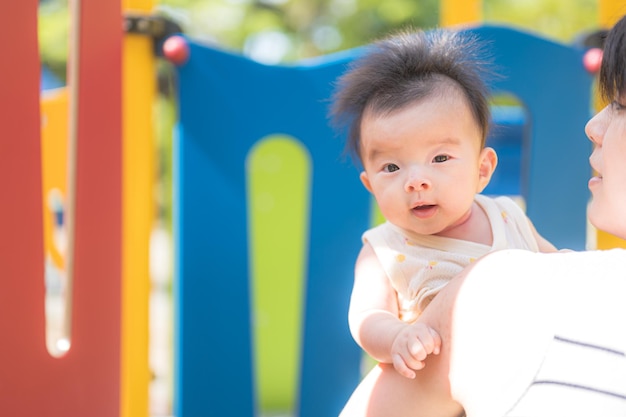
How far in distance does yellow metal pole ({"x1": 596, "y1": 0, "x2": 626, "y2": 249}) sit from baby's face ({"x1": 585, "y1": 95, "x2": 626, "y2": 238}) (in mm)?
1181

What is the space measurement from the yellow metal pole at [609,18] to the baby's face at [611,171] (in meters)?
1.18

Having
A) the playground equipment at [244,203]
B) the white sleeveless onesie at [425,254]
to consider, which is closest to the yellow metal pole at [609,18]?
the playground equipment at [244,203]

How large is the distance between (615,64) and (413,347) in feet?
1.39

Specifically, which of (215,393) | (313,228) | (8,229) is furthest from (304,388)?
(8,229)

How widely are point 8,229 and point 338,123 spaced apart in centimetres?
61

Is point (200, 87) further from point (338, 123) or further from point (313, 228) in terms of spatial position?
point (338, 123)

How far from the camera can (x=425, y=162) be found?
3.97 ft

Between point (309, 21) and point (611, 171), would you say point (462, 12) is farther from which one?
point (309, 21)

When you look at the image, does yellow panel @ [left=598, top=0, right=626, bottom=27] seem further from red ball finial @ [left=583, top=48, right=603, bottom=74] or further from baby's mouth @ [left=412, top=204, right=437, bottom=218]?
baby's mouth @ [left=412, top=204, right=437, bottom=218]

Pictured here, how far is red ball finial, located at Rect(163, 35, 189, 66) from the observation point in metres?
1.91

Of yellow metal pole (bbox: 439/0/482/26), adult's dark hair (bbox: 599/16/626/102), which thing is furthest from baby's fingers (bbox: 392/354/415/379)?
yellow metal pole (bbox: 439/0/482/26)

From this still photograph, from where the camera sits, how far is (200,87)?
197 cm

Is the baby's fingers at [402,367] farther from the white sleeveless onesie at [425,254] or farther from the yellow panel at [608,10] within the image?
the yellow panel at [608,10]

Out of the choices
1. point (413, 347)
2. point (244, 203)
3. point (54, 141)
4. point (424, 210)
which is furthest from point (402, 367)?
point (54, 141)
